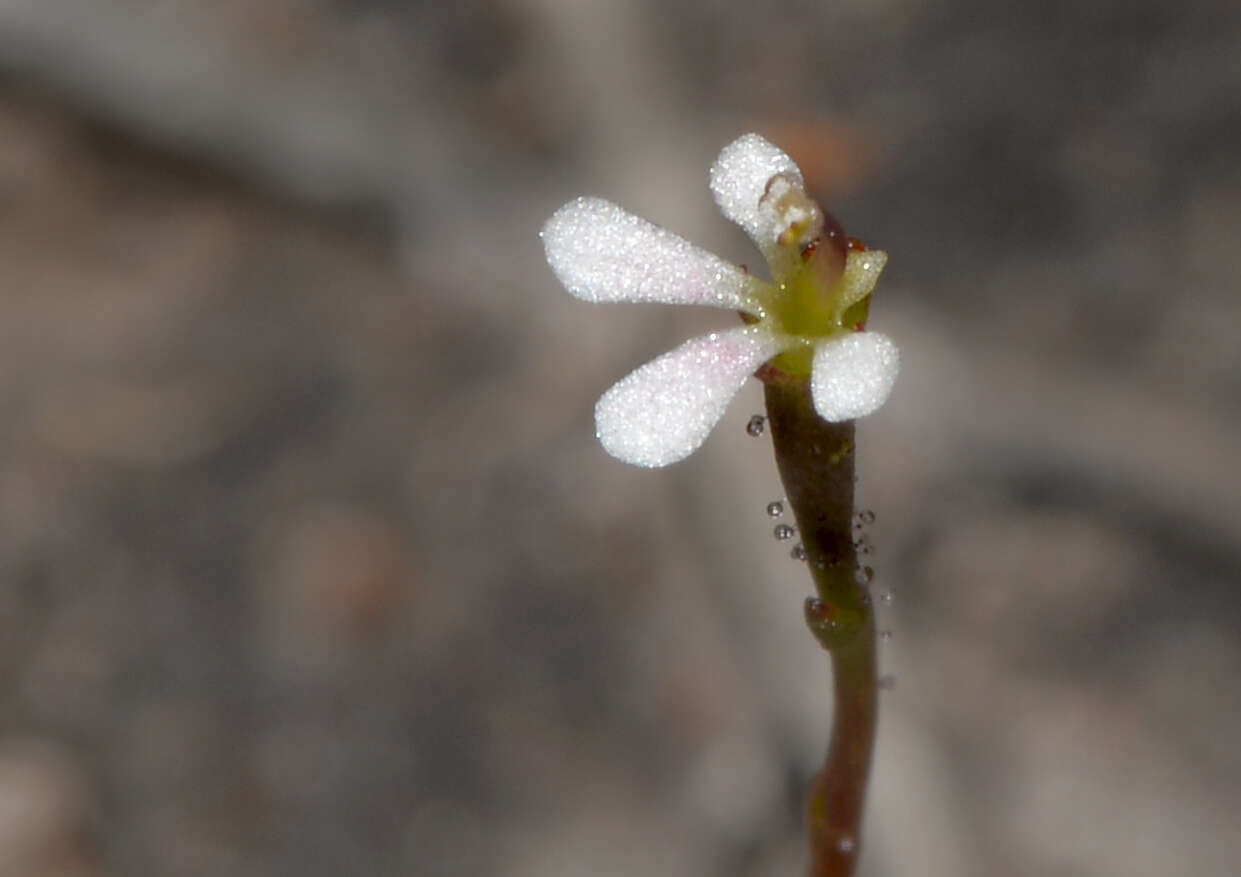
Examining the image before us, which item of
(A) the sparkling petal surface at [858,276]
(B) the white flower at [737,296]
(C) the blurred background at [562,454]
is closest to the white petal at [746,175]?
(B) the white flower at [737,296]

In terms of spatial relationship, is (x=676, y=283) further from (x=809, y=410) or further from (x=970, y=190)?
(x=970, y=190)

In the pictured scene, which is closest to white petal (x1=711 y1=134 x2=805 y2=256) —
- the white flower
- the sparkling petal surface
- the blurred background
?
the white flower

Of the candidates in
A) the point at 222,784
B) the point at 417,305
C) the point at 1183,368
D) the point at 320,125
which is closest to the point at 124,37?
the point at 320,125

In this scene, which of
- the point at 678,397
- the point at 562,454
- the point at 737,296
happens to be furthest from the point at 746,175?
the point at 562,454

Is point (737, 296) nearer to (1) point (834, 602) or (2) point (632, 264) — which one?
(2) point (632, 264)

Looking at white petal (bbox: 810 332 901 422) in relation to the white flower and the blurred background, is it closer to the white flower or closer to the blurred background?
the white flower

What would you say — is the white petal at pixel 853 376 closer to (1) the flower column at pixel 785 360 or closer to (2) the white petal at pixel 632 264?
(1) the flower column at pixel 785 360
